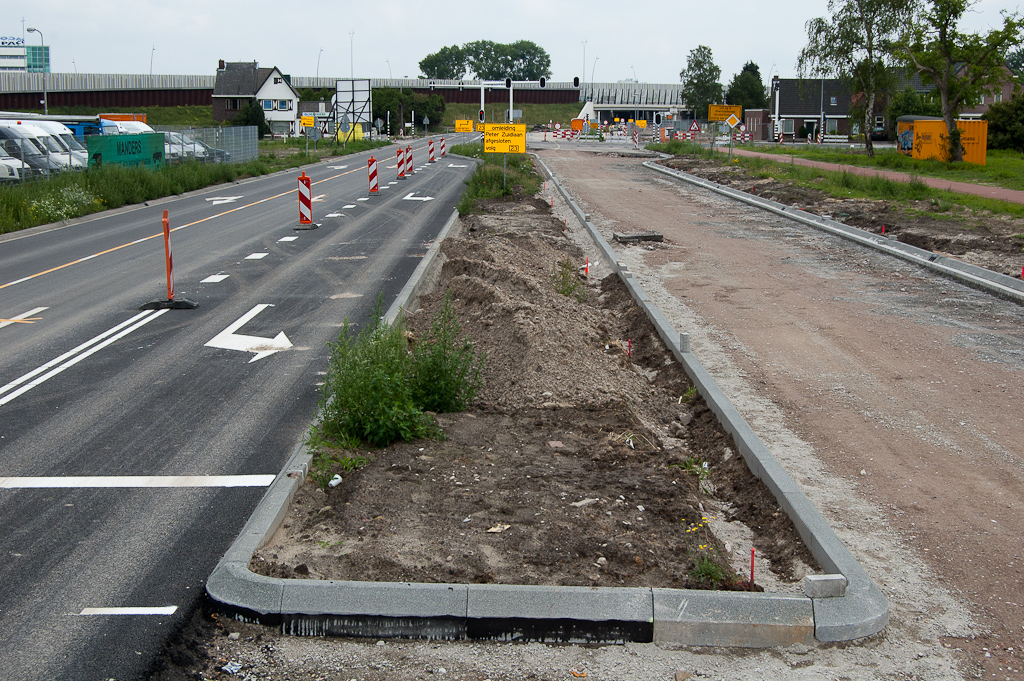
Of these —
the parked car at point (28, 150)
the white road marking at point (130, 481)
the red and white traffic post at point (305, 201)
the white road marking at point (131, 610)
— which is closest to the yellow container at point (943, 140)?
the red and white traffic post at point (305, 201)

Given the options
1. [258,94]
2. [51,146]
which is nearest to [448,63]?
[258,94]

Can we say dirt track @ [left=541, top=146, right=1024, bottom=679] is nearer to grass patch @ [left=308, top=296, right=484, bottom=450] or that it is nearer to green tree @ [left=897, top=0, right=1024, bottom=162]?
grass patch @ [left=308, top=296, right=484, bottom=450]

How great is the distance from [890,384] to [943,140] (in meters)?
35.8

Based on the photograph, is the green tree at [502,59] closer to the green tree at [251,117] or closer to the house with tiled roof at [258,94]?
the house with tiled roof at [258,94]

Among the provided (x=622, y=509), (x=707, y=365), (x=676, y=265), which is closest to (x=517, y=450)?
(x=622, y=509)

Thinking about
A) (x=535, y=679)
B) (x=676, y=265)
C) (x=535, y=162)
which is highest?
(x=535, y=162)

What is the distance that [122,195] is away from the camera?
92.2 ft

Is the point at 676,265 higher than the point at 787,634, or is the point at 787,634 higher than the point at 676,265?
the point at 676,265

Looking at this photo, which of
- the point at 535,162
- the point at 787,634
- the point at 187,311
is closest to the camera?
the point at 787,634

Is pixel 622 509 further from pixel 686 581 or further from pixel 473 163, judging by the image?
pixel 473 163

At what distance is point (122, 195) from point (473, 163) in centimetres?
2455

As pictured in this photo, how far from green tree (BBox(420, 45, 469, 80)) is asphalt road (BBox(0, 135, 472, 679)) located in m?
176

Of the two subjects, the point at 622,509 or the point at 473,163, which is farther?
the point at 473,163

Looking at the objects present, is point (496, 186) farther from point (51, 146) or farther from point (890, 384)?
point (890, 384)
